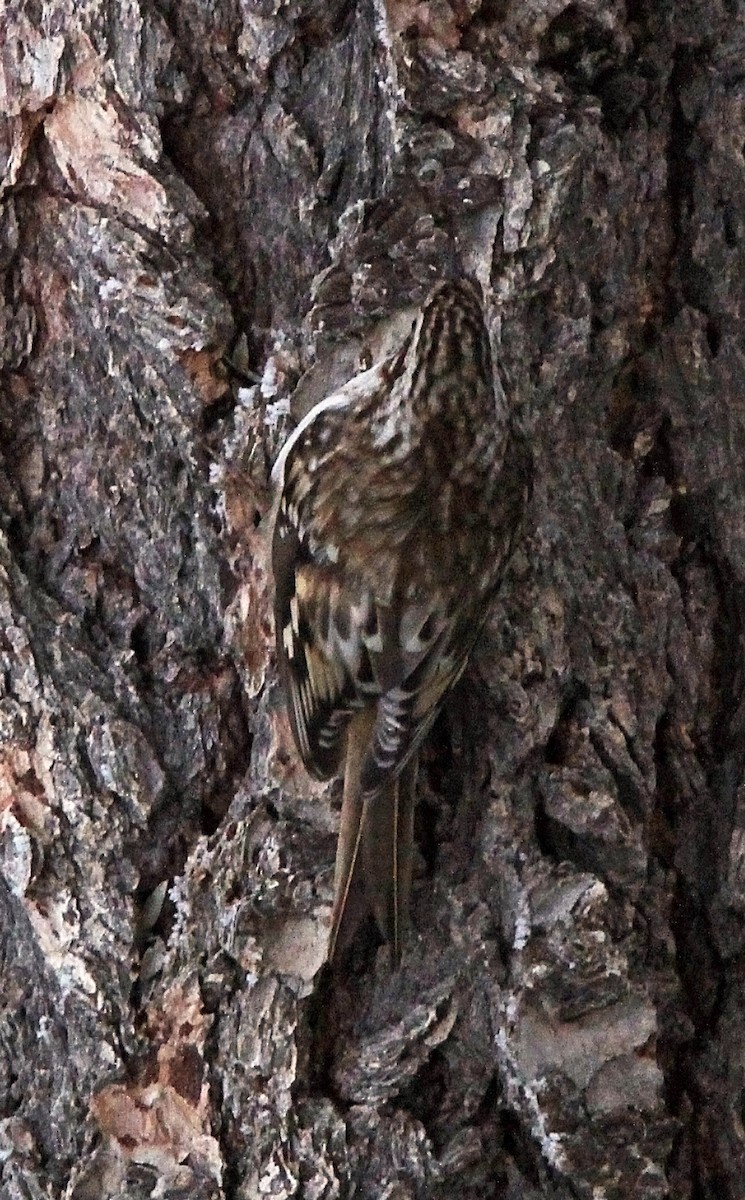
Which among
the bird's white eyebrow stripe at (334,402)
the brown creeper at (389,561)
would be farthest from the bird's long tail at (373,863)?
the bird's white eyebrow stripe at (334,402)

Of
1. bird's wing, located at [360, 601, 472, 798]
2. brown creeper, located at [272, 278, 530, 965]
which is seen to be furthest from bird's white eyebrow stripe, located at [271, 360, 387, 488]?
bird's wing, located at [360, 601, 472, 798]

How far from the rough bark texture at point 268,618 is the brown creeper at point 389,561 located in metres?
0.03

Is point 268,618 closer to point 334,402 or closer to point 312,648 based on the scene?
point 312,648

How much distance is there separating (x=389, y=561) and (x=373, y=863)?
0.28 meters

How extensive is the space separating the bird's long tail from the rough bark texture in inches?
1.1

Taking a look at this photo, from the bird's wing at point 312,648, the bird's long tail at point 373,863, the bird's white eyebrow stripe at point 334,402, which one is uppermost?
the bird's white eyebrow stripe at point 334,402

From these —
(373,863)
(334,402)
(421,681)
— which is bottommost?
(373,863)

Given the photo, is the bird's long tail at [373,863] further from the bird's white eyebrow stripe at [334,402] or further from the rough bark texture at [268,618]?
the bird's white eyebrow stripe at [334,402]

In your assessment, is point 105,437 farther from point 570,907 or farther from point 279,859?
point 570,907

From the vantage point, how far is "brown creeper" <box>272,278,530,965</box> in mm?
1214

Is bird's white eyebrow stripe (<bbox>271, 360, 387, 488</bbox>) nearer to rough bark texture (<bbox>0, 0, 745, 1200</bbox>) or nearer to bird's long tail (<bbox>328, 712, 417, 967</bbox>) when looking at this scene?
rough bark texture (<bbox>0, 0, 745, 1200</bbox>)

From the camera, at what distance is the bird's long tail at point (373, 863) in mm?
1200

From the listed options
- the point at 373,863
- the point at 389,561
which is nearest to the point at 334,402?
the point at 389,561

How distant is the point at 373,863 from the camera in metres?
1.20
